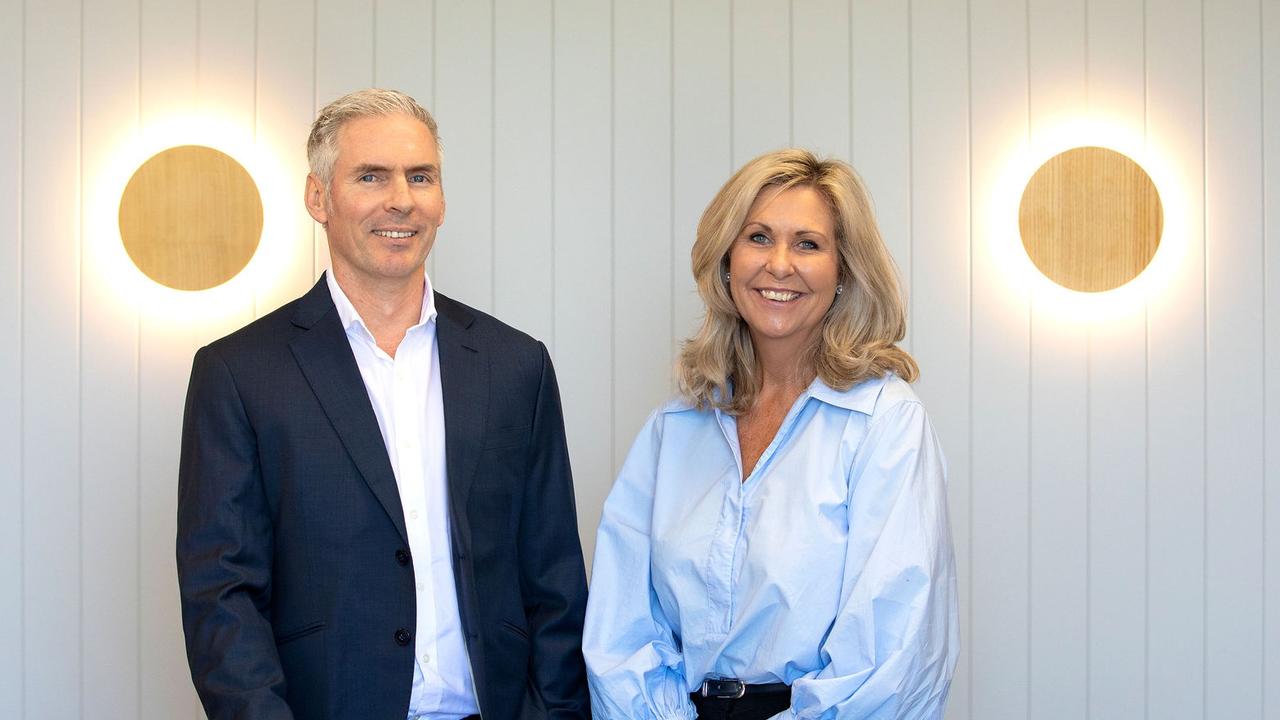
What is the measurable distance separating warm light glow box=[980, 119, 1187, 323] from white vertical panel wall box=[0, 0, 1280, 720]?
0.02 meters

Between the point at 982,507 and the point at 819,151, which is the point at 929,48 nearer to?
the point at 819,151

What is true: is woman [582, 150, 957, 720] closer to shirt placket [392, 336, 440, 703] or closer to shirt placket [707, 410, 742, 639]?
shirt placket [707, 410, 742, 639]

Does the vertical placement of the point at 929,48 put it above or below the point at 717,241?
above

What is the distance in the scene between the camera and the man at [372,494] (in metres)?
2.04

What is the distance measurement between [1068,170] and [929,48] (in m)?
0.48

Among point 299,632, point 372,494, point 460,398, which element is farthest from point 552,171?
point 299,632

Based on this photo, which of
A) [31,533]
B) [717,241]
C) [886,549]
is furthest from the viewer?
[31,533]

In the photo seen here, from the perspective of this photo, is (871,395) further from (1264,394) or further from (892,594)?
(1264,394)

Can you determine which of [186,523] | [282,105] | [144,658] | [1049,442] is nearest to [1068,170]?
[1049,442]

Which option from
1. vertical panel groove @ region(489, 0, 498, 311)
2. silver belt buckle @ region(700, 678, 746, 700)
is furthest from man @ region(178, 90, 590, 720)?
vertical panel groove @ region(489, 0, 498, 311)

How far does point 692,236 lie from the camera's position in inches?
128

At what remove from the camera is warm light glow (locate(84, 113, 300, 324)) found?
319cm

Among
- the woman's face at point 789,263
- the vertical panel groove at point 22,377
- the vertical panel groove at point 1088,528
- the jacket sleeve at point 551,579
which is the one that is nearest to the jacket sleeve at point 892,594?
the woman's face at point 789,263

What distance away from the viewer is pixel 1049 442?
3246mm
